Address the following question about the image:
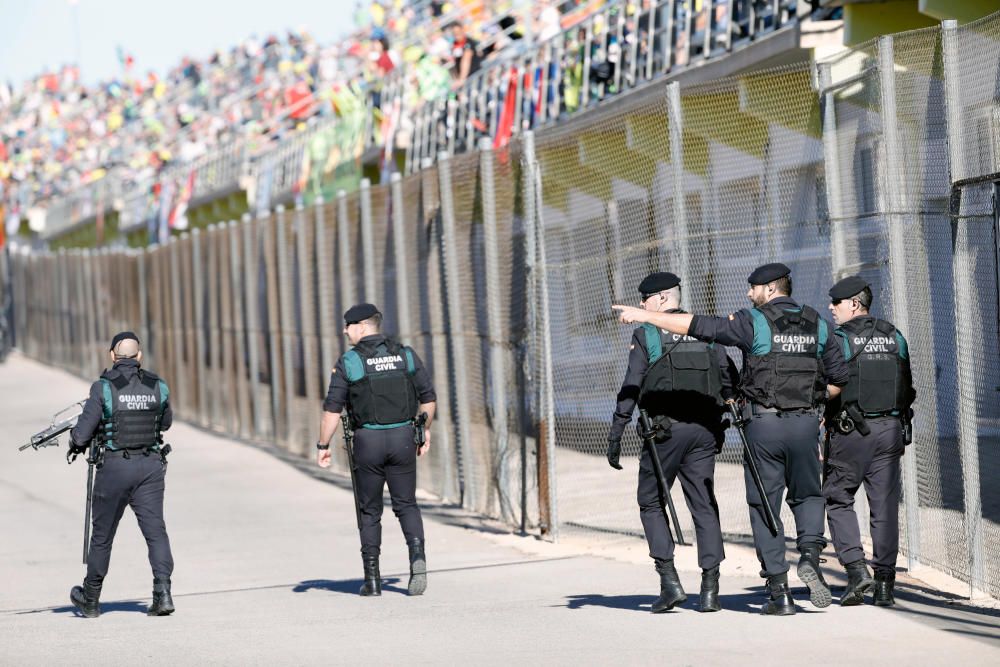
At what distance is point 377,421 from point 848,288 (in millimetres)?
2786

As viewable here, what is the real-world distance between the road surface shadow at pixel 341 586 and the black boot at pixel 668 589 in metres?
2.05

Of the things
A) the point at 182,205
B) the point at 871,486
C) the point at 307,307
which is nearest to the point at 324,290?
the point at 307,307

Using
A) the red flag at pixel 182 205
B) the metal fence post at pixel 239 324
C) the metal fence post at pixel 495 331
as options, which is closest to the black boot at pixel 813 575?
the metal fence post at pixel 495 331

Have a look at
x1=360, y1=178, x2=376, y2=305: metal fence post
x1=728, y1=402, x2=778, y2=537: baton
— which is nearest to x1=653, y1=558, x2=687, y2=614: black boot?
x1=728, y1=402, x2=778, y2=537: baton

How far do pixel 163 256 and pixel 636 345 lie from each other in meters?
21.4

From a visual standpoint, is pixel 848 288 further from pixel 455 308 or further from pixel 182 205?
pixel 182 205

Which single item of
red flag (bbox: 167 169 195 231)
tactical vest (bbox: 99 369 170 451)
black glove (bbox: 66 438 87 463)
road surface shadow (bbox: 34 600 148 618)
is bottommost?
road surface shadow (bbox: 34 600 148 618)

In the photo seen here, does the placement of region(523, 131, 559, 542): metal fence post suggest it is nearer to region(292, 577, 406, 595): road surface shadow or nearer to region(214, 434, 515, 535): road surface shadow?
region(214, 434, 515, 535): road surface shadow

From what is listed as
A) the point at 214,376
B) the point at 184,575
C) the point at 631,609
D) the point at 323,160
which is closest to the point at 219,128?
the point at 323,160

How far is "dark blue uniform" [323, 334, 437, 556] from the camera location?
9547mm

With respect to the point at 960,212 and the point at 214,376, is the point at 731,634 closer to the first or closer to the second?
the point at 960,212

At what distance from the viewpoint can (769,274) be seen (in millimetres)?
7965

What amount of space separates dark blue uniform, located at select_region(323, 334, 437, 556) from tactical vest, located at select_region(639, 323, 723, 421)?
69.8 inches

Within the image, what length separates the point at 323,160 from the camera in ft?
98.2
